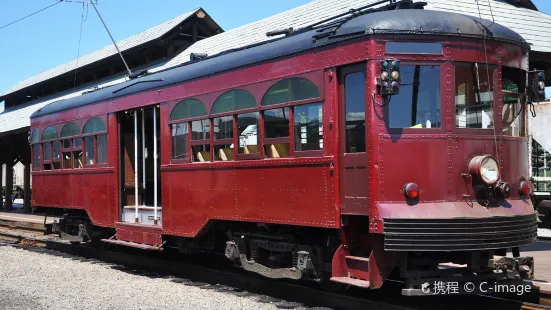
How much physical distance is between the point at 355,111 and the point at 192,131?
10.7ft

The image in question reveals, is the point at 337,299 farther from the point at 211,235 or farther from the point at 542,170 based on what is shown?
Result: the point at 542,170

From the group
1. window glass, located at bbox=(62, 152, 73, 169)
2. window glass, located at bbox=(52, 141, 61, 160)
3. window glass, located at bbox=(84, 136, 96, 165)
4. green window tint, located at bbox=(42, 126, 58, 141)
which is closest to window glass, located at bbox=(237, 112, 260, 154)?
window glass, located at bbox=(84, 136, 96, 165)

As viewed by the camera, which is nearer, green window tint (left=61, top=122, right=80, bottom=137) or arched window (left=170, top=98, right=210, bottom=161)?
arched window (left=170, top=98, right=210, bottom=161)

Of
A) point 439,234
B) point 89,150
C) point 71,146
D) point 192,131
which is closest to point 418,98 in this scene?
point 439,234

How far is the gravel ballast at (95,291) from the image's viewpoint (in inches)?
318

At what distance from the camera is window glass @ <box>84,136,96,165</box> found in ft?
40.8

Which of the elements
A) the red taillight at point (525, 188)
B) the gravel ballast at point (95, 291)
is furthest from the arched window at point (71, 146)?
the red taillight at point (525, 188)

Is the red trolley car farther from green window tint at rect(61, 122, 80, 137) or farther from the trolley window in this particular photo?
green window tint at rect(61, 122, 80, 137)

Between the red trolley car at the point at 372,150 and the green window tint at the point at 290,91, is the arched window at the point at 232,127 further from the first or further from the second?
the green window tint at the point at 290,91

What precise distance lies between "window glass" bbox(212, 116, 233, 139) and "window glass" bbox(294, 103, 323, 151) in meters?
1.34

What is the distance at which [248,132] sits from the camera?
842 centimetres

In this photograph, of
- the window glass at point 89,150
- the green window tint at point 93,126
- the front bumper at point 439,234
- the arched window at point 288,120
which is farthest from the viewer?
the window glass at point 89,150

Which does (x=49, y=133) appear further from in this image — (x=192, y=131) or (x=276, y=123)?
(x=276, y=123)

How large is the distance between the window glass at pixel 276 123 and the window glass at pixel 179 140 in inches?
79.6
